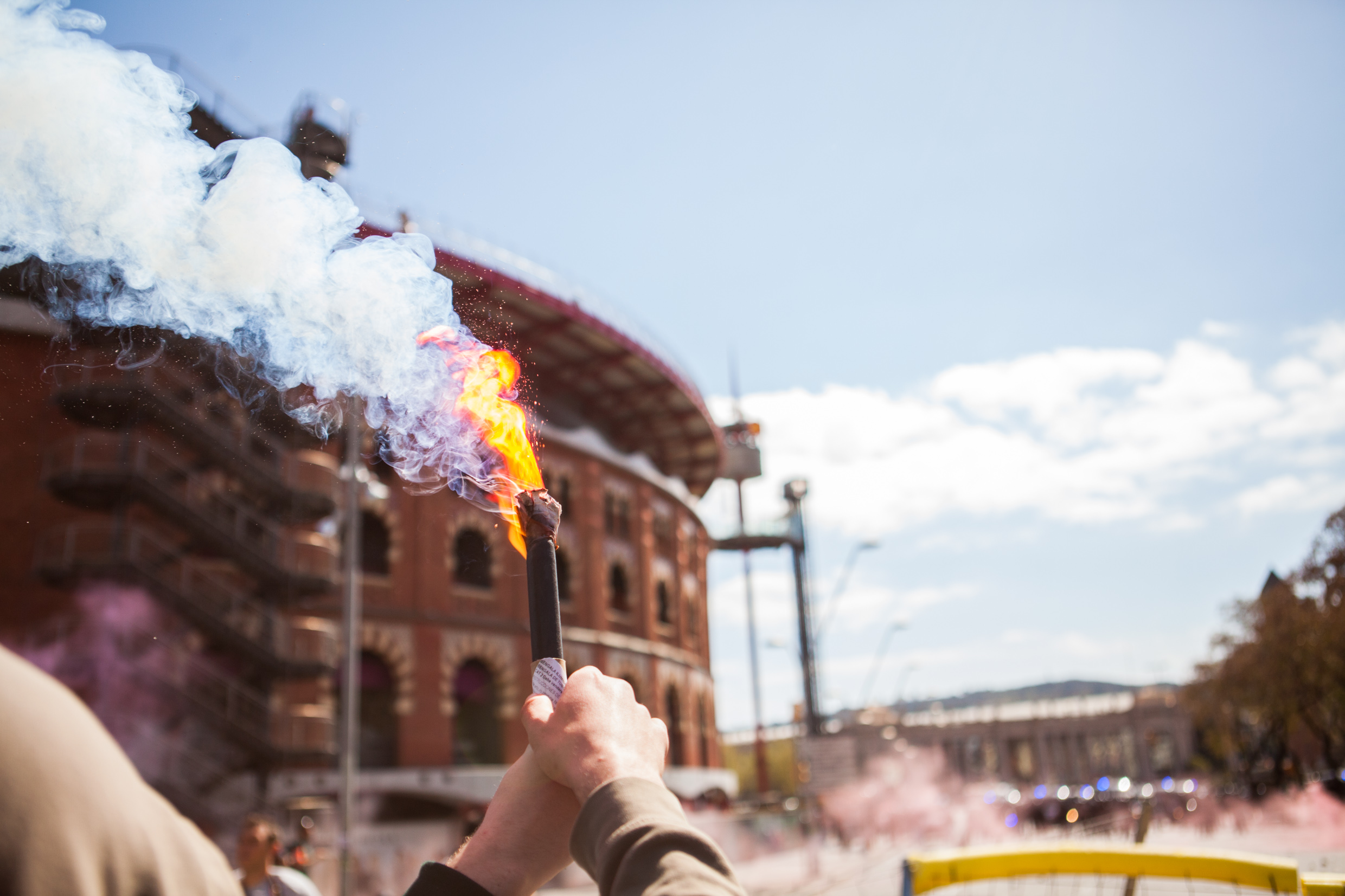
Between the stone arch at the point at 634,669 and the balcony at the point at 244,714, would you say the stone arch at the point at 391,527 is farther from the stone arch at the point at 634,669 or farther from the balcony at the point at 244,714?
the stone arch at the point at 634,669

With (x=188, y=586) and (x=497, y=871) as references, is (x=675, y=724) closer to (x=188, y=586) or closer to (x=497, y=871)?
(x=188, y=586)

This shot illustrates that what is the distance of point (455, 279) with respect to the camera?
9.87ft

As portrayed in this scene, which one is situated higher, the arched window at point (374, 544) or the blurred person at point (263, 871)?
the arched window at point (374, 544)

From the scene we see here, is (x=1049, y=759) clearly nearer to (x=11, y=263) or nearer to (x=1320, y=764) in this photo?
(x=1320, y=764)

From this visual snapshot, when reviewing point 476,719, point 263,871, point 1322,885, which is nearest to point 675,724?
point 476,719

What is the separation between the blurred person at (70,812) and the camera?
94cm

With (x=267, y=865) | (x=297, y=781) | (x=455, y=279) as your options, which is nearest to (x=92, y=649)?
(x=297, y=781)

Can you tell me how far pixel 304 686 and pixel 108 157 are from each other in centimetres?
2080

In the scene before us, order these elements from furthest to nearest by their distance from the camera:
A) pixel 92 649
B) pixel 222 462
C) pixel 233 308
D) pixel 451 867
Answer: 1. pixel 222 462
2. pixel 92 649
3. pixel 233 308
4. pixel 451 867

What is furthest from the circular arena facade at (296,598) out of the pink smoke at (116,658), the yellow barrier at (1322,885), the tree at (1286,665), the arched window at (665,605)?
the tree at (1286,665)

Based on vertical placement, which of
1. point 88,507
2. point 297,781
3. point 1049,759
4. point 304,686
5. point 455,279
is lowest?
point 1049,759

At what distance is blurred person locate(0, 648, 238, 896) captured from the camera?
0.94m

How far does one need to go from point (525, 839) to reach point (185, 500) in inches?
742

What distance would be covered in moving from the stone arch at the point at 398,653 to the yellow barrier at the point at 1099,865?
782 inches
